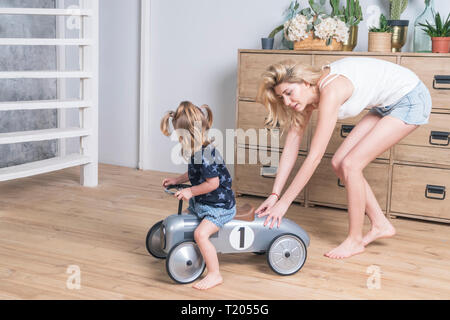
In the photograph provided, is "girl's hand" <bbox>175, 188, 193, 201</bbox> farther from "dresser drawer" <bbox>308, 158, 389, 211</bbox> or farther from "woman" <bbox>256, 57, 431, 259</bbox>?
"dresser drawer" <bbox>308, 158, 389, 211</bbox>

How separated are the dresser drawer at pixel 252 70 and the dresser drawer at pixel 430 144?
2.57 ft

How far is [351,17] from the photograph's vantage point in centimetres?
302

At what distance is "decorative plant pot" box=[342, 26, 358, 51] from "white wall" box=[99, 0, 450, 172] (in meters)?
0.44

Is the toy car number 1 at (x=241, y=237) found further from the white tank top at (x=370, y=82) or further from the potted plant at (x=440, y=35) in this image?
the potted plant at (x=440, y=35)

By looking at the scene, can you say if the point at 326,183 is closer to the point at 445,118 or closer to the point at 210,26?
the point at 445,118

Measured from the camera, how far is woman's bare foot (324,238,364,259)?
7.58ft

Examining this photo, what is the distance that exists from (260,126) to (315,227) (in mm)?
705

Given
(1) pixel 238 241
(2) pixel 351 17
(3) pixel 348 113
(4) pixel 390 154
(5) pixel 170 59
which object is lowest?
(1) pixel 238 241

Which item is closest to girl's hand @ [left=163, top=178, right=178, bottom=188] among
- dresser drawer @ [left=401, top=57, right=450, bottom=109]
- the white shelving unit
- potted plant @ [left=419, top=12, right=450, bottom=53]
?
the white shelving unit

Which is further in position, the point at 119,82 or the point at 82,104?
the point at 119,82

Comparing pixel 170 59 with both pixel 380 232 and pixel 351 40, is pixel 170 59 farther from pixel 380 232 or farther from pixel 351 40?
pixel 380 232

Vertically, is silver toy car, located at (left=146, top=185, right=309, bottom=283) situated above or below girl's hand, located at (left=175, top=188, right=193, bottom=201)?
below

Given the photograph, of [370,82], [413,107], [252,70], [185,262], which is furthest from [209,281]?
[252,70]

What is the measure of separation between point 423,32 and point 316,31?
54 cm
